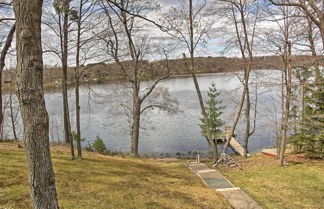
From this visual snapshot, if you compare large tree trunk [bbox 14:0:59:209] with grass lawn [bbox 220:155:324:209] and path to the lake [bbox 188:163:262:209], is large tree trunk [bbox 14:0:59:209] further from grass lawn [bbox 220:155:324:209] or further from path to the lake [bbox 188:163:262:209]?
grass lawn [bbox 220:155:324:209]

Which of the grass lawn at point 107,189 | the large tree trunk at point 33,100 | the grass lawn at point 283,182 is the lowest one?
the grass lawn at point 283,182

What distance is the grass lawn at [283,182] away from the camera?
7.45m

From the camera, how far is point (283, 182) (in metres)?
9.29

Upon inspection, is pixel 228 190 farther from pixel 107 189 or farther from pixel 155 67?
pixel 155 67

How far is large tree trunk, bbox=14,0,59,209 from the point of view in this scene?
263 cm

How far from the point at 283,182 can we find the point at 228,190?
2654 mm

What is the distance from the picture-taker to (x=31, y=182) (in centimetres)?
279

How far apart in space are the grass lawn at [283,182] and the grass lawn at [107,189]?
1.74 meters

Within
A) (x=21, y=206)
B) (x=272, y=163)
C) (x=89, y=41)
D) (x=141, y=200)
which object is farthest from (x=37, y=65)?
(x=272, y=163)

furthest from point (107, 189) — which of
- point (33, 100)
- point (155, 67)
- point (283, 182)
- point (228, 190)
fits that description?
point (155, 67)

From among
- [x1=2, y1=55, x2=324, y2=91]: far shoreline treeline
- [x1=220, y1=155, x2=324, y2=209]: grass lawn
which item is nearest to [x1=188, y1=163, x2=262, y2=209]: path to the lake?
[x1=220, y1=155, x2=324, y2=209]: grass lawn

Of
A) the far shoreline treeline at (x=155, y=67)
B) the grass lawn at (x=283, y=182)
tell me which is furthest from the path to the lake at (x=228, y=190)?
the far shoreline treeline at (x=155, y=67)

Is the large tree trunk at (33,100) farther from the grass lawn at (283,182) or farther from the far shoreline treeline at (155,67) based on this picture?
the grass lawn at (283,182)

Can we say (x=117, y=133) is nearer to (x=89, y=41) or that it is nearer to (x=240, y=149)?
(x=240, y=149)
